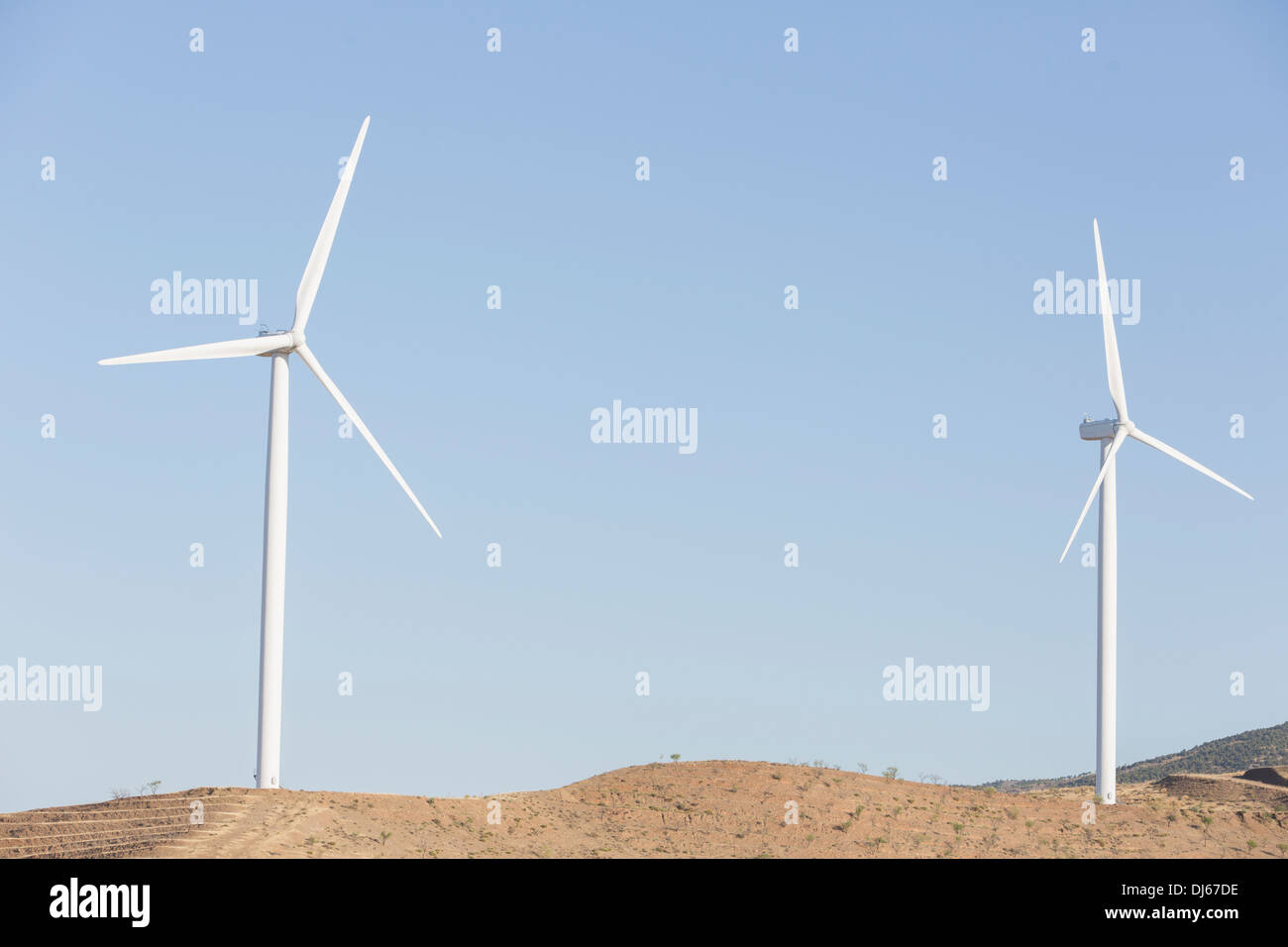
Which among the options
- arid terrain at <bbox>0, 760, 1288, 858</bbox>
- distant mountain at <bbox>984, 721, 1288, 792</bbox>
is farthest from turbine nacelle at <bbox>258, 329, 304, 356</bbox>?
distant mountain at <bbox>984, 721, 1288, 792</bbox>

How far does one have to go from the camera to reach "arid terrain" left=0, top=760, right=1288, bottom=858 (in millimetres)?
50125

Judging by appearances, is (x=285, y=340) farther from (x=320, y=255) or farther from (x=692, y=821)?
(x=692, y=821)

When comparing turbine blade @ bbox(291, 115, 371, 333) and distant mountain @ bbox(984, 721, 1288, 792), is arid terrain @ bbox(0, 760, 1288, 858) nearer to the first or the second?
turbine blade @ bbox(291, 115, 371, 333)

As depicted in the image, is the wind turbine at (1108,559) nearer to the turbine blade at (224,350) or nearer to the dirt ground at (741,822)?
the dirt ground at (741,822)

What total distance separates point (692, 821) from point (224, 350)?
84.8 feet

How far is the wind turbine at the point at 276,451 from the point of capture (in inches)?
2130

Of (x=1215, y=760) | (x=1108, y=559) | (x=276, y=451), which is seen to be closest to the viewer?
(x=276, y=451)

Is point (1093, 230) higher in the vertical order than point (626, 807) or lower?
higher

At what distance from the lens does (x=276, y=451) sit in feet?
183

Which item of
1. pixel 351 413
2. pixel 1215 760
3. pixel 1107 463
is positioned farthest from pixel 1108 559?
pixel 1215 760
